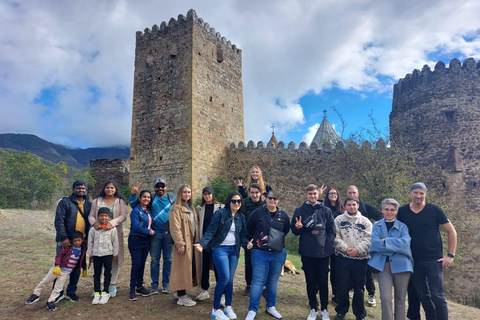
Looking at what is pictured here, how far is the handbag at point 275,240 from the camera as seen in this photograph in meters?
4.64

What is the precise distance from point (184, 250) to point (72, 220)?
1844mm

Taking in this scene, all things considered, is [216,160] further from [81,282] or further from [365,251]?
[365,251]

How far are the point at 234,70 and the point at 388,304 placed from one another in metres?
15.0

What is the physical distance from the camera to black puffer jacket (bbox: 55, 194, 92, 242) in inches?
191

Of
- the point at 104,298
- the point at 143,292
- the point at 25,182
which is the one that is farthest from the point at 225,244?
the point at 25,182

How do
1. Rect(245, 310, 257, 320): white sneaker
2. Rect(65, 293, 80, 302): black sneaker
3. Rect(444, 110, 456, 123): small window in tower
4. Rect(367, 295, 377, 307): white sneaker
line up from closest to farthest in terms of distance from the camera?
Rect(245, 310, 257, 320): white sneaker < Rect(65, 293, 80, 302): black sneaker < Rect(367, 295, 377, 307): white sneaker < Rect(444, 110, 456, 123): small window in tower

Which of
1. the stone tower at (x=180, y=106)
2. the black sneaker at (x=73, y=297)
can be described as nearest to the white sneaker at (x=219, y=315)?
the black sneaker at (x=73, y=297)

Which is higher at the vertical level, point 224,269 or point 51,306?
point 224,269

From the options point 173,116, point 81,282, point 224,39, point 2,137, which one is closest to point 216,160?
point 173,116

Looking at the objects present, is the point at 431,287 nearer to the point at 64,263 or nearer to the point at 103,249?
the point at 103,249

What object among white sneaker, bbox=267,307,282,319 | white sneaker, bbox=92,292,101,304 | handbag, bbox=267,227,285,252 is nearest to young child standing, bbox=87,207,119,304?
white sneaker, bbox=92,292,101,304

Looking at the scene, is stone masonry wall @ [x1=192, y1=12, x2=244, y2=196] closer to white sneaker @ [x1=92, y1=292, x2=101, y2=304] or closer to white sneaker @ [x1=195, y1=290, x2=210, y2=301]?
white sneaker @ [x1=195, y1=290, x2=210, y2=301]

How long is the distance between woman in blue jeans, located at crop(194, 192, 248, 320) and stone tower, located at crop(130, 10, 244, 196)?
8852mm

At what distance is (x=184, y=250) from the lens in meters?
4.80
